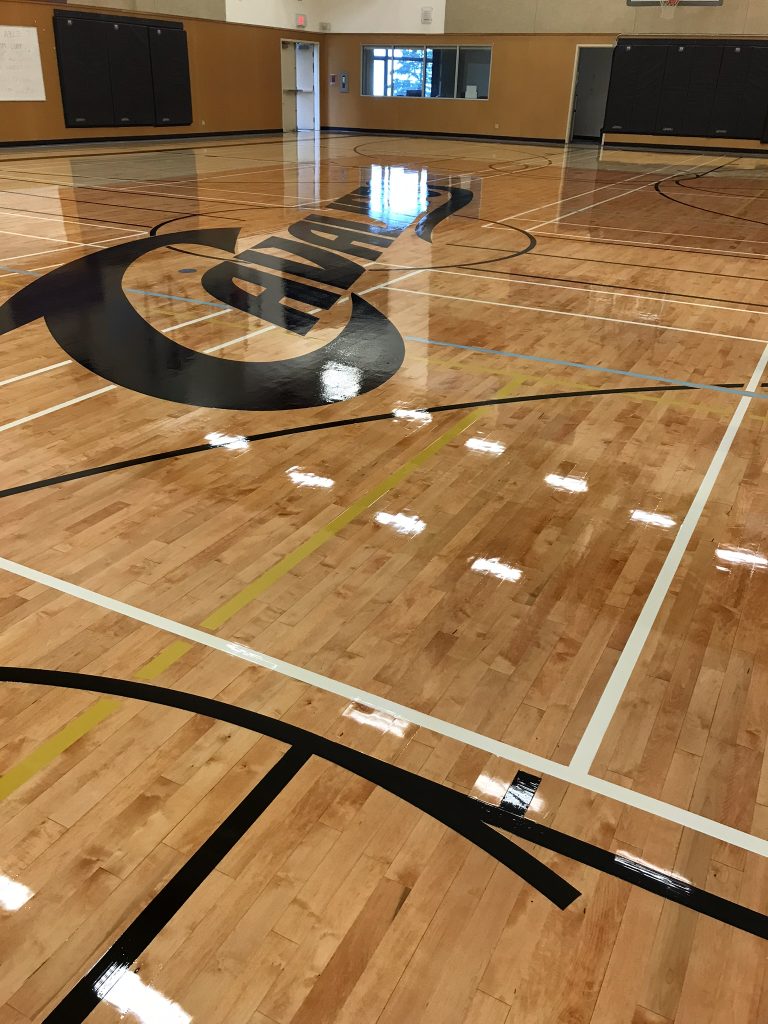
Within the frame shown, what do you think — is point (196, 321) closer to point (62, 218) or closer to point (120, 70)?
point (62, 218)

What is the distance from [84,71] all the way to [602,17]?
1305 cm

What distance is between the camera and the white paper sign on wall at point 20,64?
18219 mm

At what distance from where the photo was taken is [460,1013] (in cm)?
194

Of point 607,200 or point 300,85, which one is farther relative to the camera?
point 300,85

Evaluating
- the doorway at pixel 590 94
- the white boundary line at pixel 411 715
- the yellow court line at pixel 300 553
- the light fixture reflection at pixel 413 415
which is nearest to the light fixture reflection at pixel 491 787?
the white boundary line at pixel 411 715

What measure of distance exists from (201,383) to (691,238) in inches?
316

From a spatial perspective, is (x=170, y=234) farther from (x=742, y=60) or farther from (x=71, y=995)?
(x=742, y=60)

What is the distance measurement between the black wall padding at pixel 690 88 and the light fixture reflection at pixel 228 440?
827 inches

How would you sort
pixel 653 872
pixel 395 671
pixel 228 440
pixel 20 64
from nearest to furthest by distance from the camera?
pixel 653 872 → pixel 395 671 → pixel 228 440 → pixel 20 64

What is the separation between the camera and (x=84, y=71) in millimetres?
19891

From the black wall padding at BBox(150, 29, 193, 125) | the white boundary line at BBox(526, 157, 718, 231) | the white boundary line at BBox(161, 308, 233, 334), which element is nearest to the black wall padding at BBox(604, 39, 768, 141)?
the white boundary line at BBox(526, 157, 718, 231)

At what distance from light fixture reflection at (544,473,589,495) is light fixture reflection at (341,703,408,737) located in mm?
1987

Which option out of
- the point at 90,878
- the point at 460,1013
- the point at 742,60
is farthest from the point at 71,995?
the point at 742,60

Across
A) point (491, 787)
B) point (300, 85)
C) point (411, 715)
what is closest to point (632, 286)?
point (411, 715)
